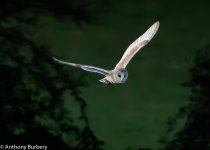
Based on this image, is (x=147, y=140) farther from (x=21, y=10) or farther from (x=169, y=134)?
(x=21, y=10)

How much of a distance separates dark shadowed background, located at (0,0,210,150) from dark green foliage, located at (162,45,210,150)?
0.09ft

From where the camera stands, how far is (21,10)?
19.4 feet

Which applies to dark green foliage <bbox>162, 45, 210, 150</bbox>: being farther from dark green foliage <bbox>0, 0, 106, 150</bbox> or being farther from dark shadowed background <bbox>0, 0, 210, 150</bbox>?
dark green foliage <bbox>0, 0, 106, 150</bbox>

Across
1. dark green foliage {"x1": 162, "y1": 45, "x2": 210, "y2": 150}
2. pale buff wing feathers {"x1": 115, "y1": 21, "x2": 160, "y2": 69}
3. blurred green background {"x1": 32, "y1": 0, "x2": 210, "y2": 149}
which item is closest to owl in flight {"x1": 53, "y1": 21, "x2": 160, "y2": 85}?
pale buff wing feathers {"x1": 115, "y1": 21, "x2": 160, "y2": 69}

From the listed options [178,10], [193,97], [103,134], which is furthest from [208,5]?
[103,134]

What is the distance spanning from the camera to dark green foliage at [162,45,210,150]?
5.96m

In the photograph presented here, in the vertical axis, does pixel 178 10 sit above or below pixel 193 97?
above

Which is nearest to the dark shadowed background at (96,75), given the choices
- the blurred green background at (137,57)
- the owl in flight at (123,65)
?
the blurred green background at (137,57)

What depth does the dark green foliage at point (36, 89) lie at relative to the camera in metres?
5.89

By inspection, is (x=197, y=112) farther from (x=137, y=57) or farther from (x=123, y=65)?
(x=123, y=65)

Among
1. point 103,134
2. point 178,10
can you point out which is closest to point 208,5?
point 178,10

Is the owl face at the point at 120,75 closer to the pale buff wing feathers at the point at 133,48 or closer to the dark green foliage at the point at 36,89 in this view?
the pale buff wing feathers at the point at 133,48

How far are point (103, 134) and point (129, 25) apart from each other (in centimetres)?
72

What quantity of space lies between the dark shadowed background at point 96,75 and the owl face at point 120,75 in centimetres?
15
